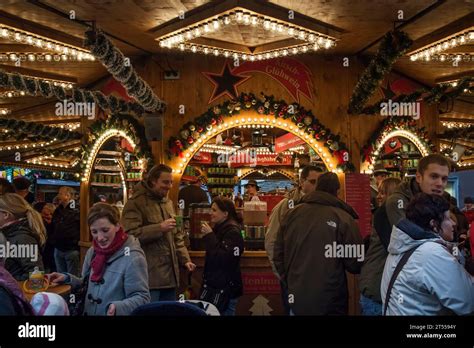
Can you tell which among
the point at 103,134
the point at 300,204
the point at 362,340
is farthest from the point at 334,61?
the point at 362,340

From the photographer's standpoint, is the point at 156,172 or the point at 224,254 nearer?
the point at 224,254

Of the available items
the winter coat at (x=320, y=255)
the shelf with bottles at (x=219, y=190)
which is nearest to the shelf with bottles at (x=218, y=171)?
the shelf with bottles at (x=219, y=190)

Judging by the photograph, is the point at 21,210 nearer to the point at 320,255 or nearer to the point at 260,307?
the point at 320,255

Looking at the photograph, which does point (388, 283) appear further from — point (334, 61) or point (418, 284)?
point (334, 61)

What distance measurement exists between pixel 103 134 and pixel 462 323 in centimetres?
661

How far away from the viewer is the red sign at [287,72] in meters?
7.84

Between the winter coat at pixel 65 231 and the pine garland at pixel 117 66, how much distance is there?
180 centimetres

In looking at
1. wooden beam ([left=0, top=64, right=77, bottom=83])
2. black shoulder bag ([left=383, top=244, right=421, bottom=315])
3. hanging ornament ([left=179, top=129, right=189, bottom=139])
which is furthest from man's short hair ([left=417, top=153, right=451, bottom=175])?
wooden beam ([left=0, top=64, right=77, bottom=83])

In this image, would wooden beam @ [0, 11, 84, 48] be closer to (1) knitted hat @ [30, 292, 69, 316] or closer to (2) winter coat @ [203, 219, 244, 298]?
(2) winter coat @ [203, 219, 244, 298]

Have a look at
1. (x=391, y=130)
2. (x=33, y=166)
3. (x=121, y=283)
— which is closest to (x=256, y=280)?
(x=391, y=130)

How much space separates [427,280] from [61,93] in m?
4.95

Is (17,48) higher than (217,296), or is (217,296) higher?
(17,48)

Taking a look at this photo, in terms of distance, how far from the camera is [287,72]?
7855 millimetres

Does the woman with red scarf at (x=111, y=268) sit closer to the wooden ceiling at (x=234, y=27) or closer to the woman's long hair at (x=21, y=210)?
the woman's long hair at (x=21, y=210)
